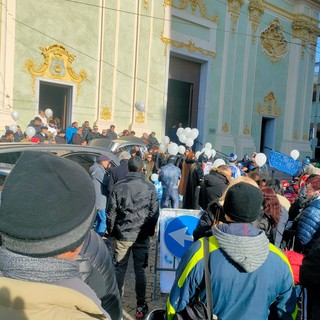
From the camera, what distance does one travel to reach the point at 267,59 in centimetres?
2470

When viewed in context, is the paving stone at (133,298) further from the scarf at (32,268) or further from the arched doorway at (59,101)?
the arched doorway at (59,101)

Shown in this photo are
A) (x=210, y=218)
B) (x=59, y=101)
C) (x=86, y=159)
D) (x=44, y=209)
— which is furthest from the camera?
(x=59, y=101)

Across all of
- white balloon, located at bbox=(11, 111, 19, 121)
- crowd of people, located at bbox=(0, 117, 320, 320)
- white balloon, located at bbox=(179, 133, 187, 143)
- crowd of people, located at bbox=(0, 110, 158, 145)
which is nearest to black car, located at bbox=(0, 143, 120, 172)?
crowd of people, located at bbox=(0, 117, 320, 320)

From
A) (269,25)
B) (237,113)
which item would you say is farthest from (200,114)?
(269,25)

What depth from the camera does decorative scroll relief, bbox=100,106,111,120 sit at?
1692cm

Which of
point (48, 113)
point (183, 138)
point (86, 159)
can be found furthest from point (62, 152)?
point (48, 113)

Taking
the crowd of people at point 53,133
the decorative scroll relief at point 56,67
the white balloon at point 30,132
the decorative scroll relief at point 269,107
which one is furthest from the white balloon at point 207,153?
the decorative scroll relief at point 269,107

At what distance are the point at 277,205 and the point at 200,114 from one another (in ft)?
59.5

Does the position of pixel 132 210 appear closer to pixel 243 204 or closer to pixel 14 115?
pixel 243 204

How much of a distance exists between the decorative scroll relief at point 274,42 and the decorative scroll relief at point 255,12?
0.84m

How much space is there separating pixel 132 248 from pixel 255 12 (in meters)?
21.9

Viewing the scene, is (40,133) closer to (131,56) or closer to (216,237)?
(131,56)

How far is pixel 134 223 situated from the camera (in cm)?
442

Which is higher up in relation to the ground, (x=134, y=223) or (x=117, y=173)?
(x=117, y=173)
